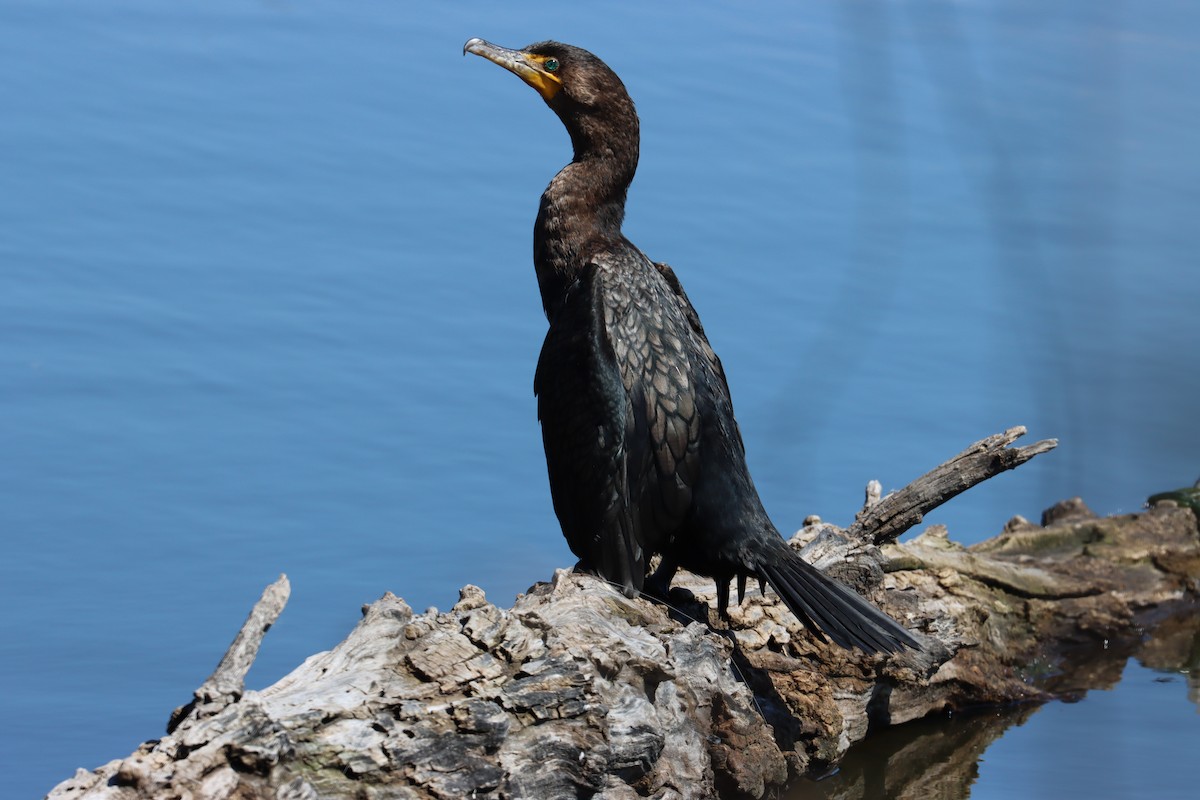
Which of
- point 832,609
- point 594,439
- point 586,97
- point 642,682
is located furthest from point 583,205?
point 642,682

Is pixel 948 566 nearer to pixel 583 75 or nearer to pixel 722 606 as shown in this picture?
pixel 722 606

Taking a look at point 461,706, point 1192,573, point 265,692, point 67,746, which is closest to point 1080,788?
point 1192,573

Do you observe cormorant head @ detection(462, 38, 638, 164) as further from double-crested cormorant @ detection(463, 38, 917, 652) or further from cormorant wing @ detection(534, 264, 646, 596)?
cormorant wing @ detection(534, 264, 646, 596)

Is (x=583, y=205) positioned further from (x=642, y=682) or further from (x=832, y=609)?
(x=642, y=682)

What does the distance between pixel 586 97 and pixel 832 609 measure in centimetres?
153

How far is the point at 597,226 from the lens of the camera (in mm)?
4055

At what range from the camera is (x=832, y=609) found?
3.53m

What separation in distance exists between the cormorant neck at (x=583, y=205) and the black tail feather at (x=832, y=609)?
933 millimetres

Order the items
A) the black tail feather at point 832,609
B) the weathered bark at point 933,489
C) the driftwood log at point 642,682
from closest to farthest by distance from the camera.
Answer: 1. the driftwood log at point 642,682
2. the black tail feather at point 832,609
3. the weathered bark at point 933,489

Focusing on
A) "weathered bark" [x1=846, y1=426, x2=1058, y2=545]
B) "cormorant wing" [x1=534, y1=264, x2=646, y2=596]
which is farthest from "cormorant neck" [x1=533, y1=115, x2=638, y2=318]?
"weathered bark" [x1=846, y1=426, x2=1058, y2=545]

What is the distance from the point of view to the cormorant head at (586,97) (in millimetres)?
4102

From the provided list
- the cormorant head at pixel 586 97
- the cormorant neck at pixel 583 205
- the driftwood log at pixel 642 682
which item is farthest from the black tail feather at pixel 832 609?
the cormorant head at pixel 586 97

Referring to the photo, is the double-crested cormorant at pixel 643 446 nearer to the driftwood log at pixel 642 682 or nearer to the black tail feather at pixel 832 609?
the black tail feather at pixel 832 609

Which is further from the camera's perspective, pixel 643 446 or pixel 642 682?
pixel 643 446
